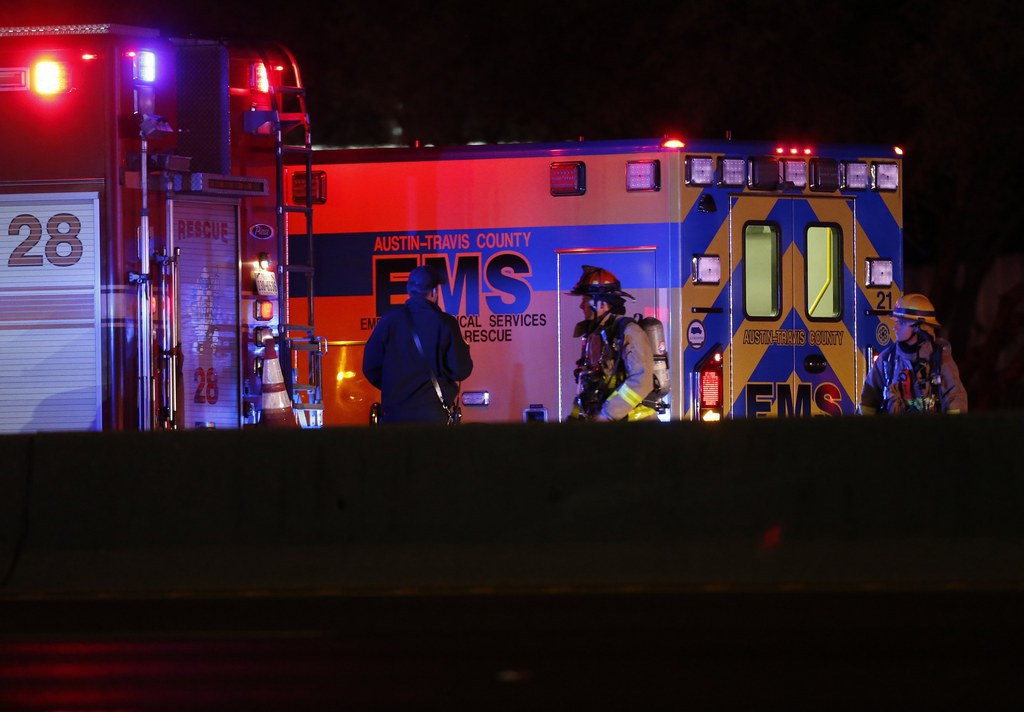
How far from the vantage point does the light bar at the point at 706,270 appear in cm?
1207

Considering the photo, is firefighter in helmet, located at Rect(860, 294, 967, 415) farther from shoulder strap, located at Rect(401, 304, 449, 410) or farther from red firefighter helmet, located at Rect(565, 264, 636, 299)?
shoulder strap, located at Rect(401, 304, 449, 410)

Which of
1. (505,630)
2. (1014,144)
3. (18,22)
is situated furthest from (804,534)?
(1014,144)

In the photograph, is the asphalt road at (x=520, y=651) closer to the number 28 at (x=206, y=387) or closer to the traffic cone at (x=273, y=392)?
the number 28 at (x=206, y=387)

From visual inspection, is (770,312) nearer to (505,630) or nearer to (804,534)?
(804,534)

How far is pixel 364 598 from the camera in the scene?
345 inches

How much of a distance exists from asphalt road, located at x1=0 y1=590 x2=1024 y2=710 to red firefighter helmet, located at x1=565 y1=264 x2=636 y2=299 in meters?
2.37

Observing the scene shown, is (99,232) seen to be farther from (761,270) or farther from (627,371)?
(761,270)

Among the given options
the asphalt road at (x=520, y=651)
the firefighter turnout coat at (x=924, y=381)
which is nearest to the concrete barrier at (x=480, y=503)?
the asphalt road at (x=520, y=651)

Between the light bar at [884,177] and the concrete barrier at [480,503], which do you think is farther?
the light bar at [884,177]

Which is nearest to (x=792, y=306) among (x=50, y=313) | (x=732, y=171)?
Answer: (x=732, y=171)

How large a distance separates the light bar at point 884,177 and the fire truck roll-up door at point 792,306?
0.29 metres

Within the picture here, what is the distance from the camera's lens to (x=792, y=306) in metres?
12.3

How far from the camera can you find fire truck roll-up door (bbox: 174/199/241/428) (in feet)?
37.7

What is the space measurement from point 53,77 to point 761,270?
5.26 m
